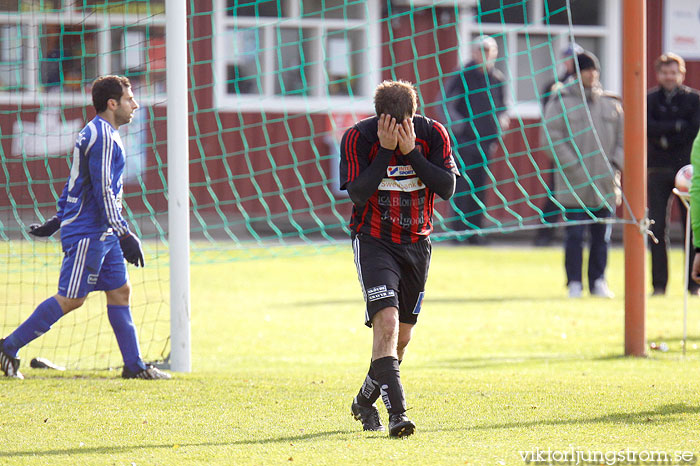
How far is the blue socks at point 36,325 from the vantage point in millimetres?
6406

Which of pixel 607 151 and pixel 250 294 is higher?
pixel 607 151

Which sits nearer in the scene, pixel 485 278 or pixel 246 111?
pixel 485 278

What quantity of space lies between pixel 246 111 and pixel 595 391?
1193 cm

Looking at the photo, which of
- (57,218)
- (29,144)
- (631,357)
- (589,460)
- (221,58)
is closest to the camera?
(589,460)

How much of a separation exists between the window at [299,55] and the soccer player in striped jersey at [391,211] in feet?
39.1

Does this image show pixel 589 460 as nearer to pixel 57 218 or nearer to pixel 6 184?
pixel 57 218

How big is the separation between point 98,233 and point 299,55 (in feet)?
38.1

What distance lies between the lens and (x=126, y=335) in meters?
6.50

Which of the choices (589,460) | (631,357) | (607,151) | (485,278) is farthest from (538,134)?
(589,460)

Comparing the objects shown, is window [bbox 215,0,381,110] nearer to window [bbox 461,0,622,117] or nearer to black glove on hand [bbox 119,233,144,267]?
window [bbox 461,0,622,117]

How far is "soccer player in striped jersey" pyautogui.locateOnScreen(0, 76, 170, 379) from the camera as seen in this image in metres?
6.16

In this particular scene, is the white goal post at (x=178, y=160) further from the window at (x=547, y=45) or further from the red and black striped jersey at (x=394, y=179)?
the window at (x=547, y=45)

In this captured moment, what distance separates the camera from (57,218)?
6.44 meters

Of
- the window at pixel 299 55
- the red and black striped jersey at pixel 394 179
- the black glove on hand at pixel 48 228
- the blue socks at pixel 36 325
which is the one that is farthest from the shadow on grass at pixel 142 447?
the window at pixel 299 55
